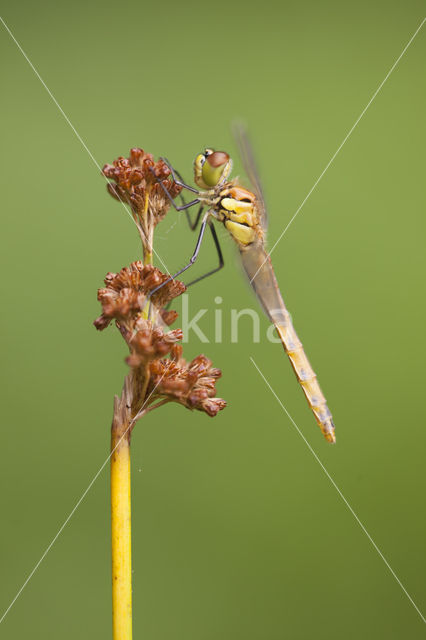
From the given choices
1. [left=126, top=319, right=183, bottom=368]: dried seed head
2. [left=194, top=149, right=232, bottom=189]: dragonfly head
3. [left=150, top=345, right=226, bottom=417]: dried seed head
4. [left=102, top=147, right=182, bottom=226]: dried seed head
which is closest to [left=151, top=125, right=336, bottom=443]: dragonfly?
[left=194, top=149, right=232, bottom=189]: dragonfly head

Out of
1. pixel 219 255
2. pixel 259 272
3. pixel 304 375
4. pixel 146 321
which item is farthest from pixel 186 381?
pixel 219 255

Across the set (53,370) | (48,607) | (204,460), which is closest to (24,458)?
(53,370)

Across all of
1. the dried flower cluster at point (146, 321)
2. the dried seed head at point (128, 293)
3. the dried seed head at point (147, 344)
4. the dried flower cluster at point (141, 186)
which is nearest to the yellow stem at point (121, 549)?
the dried flower cluster at point (146, 321)

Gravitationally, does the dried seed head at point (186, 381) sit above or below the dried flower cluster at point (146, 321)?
below

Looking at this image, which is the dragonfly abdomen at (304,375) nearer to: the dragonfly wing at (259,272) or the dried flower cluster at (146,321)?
the dragonfly wing at (259,272)

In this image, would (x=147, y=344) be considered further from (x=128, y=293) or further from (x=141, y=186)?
(x=141, y=186)

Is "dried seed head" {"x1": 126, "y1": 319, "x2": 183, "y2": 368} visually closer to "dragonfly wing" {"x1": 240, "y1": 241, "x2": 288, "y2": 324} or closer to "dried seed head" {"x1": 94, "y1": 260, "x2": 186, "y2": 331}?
"dried seed head" {"x1": 94, "y1": 260, "x2": 186, "y2": 331}

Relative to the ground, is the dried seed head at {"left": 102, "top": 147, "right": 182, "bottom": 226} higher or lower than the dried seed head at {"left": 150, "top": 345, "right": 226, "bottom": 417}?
higher
